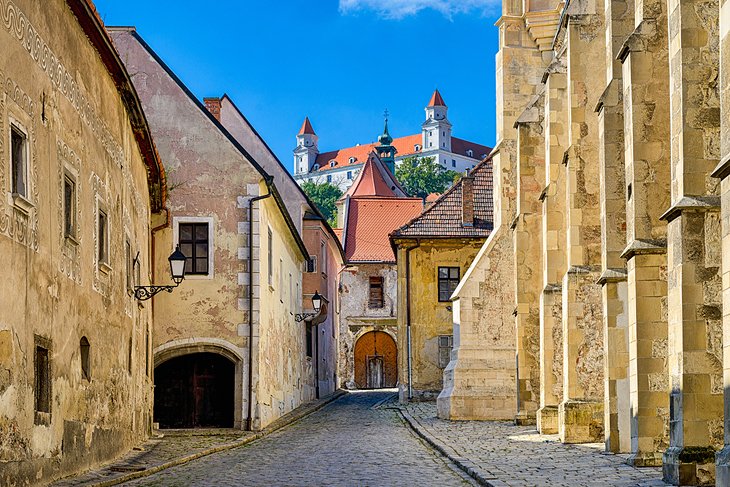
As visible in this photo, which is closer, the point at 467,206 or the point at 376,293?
the point at 467,206

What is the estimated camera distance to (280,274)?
3431cm

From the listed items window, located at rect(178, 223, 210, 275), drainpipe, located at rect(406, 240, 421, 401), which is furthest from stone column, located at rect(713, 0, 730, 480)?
drainpipe, located at rect(406, 240, 421, 401)

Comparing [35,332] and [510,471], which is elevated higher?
[35,332]

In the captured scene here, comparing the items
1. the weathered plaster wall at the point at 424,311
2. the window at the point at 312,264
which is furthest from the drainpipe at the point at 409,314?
the window at the point at 312,264

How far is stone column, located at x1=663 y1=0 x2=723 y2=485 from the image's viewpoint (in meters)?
12.8

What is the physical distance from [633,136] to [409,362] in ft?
91.1

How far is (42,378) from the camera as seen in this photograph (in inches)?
541

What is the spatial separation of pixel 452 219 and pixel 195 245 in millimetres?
16522

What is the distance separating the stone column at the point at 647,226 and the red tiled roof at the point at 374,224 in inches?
2173

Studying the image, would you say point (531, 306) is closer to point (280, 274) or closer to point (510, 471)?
point (280, 274)

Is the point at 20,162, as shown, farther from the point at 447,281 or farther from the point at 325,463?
the point at 447,281

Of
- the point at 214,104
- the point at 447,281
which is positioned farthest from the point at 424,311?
the point at 214,104

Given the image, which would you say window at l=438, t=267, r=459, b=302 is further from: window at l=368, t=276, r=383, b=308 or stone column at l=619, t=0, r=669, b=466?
window at l=368, t=276, r=383, b=308

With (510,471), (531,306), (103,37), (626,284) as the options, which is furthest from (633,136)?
(531,306)
